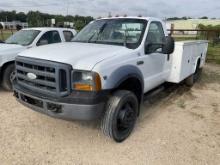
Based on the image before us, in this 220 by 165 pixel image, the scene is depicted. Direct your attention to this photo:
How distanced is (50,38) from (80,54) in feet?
14.1

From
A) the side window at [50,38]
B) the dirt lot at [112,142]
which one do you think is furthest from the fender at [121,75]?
the side window at [50,38]

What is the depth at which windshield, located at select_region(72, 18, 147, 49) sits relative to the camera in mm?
4348

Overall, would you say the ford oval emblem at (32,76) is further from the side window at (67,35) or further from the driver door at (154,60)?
the side window at (67,35)

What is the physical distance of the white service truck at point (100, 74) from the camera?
326 cm

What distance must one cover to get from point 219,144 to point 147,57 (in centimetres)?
186

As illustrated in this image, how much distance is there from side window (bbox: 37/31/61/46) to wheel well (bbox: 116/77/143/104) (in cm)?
382

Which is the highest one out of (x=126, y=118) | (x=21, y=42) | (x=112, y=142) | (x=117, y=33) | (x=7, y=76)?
(x=117, y=33)

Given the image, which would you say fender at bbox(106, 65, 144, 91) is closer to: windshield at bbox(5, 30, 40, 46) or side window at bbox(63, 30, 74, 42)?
windshield at bbox(5, 30, 40, 46)

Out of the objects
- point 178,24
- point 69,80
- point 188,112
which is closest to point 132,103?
point 69,80

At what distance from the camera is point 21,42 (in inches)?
279

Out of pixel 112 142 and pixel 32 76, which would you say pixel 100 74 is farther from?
pixel 112 142

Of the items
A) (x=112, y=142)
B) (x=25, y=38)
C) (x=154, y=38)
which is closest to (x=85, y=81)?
(x=112, y=142)

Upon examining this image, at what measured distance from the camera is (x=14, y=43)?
23.4 ft

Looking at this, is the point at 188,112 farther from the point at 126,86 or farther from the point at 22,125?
the point at 22,125
